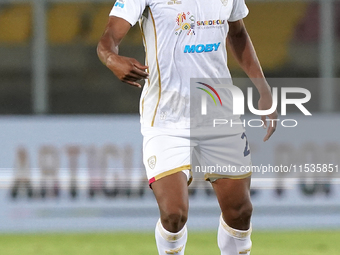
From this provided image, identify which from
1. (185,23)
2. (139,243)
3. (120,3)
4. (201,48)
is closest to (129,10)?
(120,3)

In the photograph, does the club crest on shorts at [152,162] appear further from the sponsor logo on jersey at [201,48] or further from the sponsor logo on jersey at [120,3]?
the sponsor logo on jersey at [120,3]

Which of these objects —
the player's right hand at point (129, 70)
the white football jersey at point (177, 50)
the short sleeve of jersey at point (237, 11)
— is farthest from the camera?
the short sleeve of jersey at point (237, 11)

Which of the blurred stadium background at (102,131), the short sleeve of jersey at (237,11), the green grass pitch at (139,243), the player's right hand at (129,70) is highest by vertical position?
the short sleeve of jersey at (237,11)

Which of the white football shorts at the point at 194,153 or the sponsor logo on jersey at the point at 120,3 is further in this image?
the white football shorts at the point at 194,153

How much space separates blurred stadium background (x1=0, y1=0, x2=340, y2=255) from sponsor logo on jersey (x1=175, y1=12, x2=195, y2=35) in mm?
3171

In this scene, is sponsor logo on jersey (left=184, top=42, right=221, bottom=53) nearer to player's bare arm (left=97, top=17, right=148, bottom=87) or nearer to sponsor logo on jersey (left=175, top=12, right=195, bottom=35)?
sponsor logo on jersey (left=175, top=12, right=195, bottom=35)

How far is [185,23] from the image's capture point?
11.5 ft

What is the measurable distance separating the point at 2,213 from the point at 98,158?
3.52 feet

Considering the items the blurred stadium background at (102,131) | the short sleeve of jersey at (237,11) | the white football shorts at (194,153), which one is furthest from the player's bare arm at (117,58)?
the blurred stadium background at (102,131)

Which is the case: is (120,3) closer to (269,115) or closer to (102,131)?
(269,115)

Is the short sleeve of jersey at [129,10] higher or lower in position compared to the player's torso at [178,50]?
higher

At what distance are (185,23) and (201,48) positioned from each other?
0.15m

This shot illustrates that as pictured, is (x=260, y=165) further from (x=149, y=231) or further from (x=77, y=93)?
(x=77, y=93)

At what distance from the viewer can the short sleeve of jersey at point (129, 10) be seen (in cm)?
337
